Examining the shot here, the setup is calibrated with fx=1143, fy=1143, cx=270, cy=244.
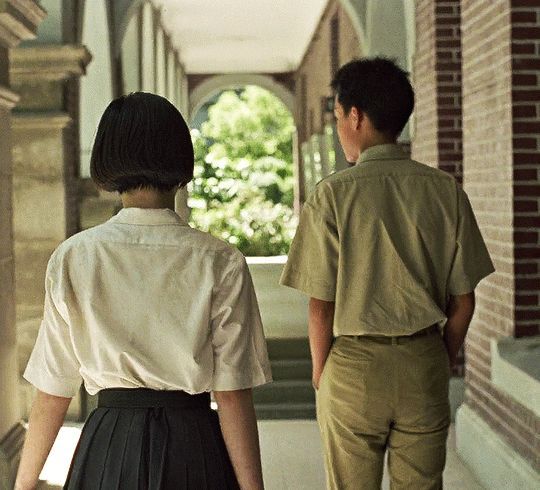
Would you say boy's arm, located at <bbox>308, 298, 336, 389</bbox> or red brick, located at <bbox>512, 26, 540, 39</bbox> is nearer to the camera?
boy's arm, located at <bbox>308, 298, 336, 389</bbox>

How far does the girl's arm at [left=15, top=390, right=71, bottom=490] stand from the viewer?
7.71 feet

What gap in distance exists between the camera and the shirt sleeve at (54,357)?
233 centimetres

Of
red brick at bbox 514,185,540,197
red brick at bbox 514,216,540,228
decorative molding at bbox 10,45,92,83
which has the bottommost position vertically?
red brick at bbox 514,216,540,228

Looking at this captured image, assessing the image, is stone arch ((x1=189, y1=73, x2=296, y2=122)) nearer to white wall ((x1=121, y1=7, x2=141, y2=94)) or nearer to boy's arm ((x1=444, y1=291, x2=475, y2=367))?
white wall ((x1=121, y1=7, x2=141, y2=94))

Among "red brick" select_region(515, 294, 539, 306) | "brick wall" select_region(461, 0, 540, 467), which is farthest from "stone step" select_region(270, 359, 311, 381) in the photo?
"red brick" select_region(515, 294, 539, 306)

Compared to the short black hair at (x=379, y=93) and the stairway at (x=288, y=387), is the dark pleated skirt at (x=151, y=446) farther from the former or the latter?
the stairway at (x=288, y=387)

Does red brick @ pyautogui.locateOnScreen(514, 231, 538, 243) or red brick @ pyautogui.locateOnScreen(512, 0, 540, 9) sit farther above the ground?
red brick @ pyautogui.locateOnScreen(512, 0, 540, 9)

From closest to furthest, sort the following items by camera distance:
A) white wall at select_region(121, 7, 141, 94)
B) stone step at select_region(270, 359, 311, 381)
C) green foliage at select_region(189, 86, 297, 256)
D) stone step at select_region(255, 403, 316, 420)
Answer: stone step at select_region(255, 403, 316, 420) → stone step at select_region(270, 359, 311, 381) → white wall at select_region(121, 7, 141, 94) → green foliage at select_region(189, 86, 297, 256)

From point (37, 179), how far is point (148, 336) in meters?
6.70

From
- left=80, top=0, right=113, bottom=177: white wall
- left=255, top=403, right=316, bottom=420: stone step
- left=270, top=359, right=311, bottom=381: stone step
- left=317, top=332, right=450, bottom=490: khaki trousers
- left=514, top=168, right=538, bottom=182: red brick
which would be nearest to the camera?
left=317, top=332, right=450, bottom=490: khaki trousers

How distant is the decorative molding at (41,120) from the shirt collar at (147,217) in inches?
256

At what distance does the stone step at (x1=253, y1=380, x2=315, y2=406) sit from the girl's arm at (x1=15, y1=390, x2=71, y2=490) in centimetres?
745

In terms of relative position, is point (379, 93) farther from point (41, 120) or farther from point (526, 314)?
Result: point (41, 120)

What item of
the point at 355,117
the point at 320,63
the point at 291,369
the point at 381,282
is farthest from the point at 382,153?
the point at 320,63
